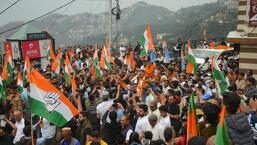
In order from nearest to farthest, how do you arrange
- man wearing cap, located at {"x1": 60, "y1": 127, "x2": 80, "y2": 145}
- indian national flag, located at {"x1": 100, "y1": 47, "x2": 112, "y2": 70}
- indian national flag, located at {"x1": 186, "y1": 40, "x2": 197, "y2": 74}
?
man wearing cap, located at {"x1": 60, "y1": 127, "x2": 80, "y2": 145} < indian national flag, located at {"x1": 186, "y1": 40, "x2": 197, "y2": 74} < indian national flag, located at {"x1": 100, "y1": 47, "x2": 112, "y2": 70}

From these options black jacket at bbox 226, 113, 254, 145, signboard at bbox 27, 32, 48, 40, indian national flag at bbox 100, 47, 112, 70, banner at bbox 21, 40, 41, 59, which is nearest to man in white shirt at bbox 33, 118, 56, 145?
black jacket at bbox 226, 113, 254, 145

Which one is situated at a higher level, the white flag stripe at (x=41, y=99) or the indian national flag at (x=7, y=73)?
the white flag stripe at (x=41, y=99)

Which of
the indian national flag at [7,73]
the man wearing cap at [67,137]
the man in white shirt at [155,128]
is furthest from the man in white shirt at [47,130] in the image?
the indian national flag at [7,73]

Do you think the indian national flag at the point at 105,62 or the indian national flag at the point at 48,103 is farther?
the indian national flag at the point at 105,62

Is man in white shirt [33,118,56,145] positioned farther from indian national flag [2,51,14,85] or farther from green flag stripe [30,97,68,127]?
indian national flag [2,51,14,85]

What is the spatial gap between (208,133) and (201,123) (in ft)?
3.24

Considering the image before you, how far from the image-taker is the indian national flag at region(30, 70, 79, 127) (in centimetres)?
798

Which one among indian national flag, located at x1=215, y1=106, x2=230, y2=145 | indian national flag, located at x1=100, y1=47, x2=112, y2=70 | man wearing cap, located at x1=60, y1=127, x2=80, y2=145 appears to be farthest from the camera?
indian national flag, located at x1=100, y1=47, x2=112, y2=70

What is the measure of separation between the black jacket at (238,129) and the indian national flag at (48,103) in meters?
3.54

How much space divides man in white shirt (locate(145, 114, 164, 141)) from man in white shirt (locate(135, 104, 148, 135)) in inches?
4.6

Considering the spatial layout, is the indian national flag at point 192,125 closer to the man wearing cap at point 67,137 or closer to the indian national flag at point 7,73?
the man wearing cap at point 67,137

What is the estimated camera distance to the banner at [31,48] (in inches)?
948

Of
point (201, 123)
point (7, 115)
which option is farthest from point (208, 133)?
point (7, 115)

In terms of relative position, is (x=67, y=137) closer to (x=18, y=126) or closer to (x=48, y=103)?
(x=48, y=103)
